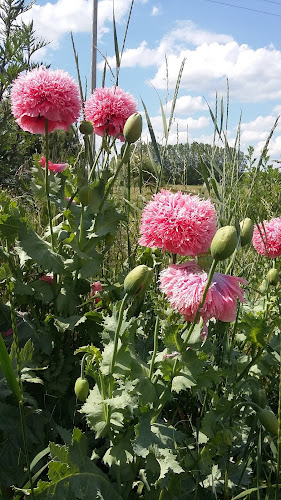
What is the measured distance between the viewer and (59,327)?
140 centimetres

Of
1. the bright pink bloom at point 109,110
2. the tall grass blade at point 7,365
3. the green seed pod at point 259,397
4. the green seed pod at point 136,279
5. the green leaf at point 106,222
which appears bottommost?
the green seed pod at point 259,397

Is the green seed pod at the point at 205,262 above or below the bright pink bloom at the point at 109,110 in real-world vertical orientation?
below

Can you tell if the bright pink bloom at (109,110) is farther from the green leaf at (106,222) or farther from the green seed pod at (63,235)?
the green seed pod at (63,235)

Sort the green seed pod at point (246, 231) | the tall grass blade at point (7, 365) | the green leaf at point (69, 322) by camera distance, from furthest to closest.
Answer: the green leaf at point (69, 322) → the green seed pod at point (246, 231) → the tall grass blade at point (7, 365)

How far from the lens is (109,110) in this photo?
1628 millimetres

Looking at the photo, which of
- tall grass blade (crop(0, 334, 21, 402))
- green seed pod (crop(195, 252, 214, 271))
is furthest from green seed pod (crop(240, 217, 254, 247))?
tall grass blade (crop(0, 334, 21, 402))

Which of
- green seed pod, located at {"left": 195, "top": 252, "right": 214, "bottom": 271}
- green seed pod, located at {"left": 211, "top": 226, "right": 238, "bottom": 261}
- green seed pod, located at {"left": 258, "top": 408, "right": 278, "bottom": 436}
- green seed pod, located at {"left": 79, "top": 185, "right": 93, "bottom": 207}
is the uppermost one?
green seed pod, located at {"left": 79, "top": 185, "right": 93, "bottom": 207}

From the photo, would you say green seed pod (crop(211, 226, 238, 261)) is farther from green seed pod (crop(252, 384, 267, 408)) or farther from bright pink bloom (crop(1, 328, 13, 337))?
bright pink bloom (crop(1, 328, 13, 337))

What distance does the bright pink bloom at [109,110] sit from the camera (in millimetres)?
1635

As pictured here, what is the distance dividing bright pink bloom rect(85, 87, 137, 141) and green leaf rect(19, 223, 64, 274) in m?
0.47

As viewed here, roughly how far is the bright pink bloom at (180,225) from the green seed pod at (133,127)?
379 mm

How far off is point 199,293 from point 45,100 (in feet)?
2.92

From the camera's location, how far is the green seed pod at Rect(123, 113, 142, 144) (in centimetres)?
139

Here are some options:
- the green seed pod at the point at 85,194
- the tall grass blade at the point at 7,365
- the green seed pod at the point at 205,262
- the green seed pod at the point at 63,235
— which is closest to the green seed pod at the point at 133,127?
the green seed pod at the point at 85,194
